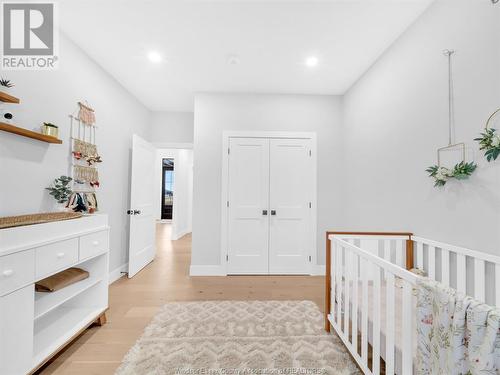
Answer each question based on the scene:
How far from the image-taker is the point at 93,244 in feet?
6.12

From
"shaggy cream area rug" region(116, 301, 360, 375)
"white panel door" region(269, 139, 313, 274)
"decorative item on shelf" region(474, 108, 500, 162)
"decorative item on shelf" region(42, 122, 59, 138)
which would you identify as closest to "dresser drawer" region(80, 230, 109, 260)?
"shaggy cream area rug" region(116, 301, 360, 375)

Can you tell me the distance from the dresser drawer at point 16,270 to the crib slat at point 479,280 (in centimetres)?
253

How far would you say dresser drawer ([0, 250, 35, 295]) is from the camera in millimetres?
1188

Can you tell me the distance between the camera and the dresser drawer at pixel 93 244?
1.76 m

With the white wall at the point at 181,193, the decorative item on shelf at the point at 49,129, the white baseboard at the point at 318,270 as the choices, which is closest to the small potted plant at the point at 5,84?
the decorative item on shelf at the point at 49,129

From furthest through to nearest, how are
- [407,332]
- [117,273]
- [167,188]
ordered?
1. [167,188]
2. [117,273]
3. [407,332]

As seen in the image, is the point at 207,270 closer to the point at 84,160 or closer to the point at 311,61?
the point at 84,160

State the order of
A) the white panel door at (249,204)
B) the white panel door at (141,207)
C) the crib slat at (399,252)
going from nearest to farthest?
the crib slat at (399,252), the white panel door at (141,207), the white panel door at (249,204)

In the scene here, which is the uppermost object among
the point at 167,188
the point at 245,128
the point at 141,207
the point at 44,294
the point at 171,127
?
the point at 171,127

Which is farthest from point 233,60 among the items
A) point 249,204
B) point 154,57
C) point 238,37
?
point 249,204

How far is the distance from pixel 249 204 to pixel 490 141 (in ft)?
7.99

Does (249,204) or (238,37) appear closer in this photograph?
(238,37)

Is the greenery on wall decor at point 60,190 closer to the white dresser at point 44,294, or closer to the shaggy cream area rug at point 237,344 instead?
the white dresser at point 44,294

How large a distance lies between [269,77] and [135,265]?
3020mm
